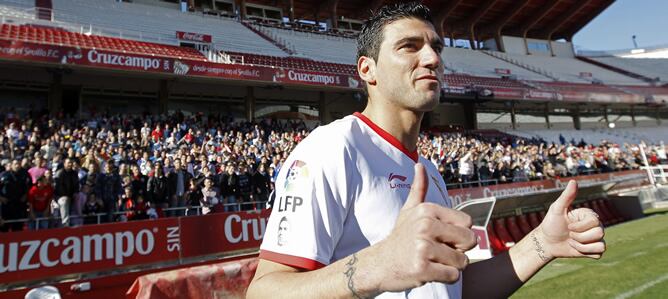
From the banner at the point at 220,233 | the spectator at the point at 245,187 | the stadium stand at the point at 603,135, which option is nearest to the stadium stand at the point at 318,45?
the stadium stand at the point at 603,135

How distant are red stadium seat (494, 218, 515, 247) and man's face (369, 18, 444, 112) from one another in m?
10.2

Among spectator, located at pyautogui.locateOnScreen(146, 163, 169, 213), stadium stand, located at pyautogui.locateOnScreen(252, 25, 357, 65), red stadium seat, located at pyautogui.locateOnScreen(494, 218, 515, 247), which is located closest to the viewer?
spectator, located at pyautogui.locateOnScreen(146, 163, 169, 213)

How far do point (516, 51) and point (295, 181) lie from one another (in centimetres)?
5042

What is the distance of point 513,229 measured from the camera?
11.1 meters

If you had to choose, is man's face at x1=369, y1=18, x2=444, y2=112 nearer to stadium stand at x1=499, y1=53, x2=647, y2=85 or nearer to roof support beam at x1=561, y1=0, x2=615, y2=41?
stadium stand at x1=499, y1=53, x2=647, y2=85

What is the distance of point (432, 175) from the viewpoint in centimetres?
206

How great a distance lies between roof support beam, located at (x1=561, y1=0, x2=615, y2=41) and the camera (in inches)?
1758

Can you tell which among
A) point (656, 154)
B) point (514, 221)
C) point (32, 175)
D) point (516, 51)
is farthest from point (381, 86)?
point (516, 51)

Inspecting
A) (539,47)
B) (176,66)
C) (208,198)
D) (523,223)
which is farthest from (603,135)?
(208,198)

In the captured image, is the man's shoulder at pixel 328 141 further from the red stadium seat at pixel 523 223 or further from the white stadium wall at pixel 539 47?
the white stadium wall at pixel 539 47

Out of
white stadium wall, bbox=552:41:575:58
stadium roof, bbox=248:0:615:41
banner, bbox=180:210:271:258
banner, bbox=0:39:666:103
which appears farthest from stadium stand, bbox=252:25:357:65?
white stadium wall, bbox=552:41:575:58

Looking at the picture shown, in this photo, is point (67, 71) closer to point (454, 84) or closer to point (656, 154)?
point (454, 84)

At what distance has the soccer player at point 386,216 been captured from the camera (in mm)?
1006

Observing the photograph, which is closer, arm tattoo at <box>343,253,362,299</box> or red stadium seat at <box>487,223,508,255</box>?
arm tattoo at <box>343,253,362,299</box>
